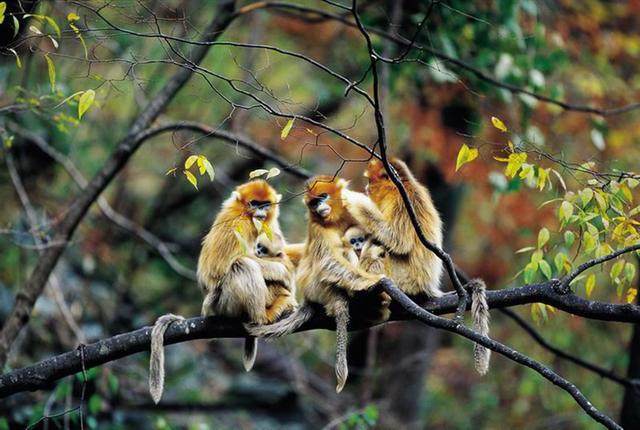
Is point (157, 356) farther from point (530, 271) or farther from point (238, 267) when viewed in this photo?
point (530, 271)

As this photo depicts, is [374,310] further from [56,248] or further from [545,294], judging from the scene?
[56,248]

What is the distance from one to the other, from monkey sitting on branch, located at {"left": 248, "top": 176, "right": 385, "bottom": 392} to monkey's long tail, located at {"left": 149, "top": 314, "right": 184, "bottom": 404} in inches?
19.3

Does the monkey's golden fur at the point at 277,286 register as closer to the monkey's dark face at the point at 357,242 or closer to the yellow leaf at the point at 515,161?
the monkey's dark face at the point at 357,242

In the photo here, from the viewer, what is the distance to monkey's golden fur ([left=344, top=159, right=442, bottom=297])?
15.0 feet

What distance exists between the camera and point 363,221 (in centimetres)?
475

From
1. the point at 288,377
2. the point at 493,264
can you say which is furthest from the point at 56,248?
the point at 493,264

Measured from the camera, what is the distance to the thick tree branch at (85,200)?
197 inches

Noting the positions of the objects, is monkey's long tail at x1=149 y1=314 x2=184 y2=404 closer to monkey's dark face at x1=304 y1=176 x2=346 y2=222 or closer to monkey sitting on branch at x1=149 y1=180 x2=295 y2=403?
monkey sitting on branch at x1=149 y1=180 x2=295 y2=403

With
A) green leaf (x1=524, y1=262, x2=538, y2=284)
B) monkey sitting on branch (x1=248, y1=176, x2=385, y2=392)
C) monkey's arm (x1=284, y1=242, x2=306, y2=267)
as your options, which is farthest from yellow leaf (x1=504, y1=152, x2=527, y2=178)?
monkey's arm (x1=284, y1=242, x2=306, y2=267)

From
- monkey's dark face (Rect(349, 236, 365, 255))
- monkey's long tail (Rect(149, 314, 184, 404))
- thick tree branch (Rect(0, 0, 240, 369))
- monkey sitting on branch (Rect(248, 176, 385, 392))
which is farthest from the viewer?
thick tree branch (Rect(0, 0, 240, 369))

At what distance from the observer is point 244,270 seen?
15.0ft

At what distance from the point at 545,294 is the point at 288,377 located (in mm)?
6873

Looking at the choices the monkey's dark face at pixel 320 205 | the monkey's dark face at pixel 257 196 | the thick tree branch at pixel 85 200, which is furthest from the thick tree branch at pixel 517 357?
the thick tree branch at pixel 85 200

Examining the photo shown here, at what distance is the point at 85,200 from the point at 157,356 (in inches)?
67.3
